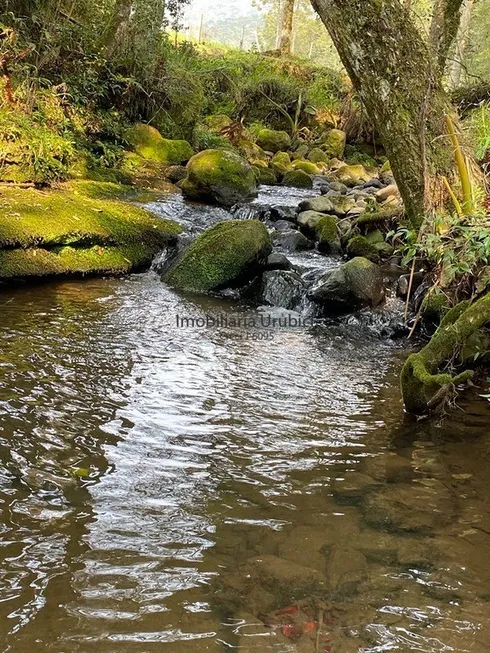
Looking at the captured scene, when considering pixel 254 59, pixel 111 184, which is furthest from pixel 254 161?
pixel 254 59

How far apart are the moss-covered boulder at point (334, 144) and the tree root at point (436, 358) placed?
637 inches

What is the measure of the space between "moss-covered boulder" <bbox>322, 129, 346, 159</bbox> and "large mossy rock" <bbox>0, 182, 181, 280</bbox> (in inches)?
476

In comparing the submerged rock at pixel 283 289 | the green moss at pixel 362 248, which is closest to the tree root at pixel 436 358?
the submerged rock at pixel 283 289

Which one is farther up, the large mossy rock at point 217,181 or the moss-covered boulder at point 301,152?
the moss-covered boulder at point 301,152

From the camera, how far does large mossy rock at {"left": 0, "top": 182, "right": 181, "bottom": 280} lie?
6797mm

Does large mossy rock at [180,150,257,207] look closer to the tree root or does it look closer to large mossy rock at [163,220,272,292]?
large mossy rock at [163,220,272,292]

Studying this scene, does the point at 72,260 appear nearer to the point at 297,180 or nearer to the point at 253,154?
the point at 297,180

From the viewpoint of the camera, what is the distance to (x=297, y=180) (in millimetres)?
14406

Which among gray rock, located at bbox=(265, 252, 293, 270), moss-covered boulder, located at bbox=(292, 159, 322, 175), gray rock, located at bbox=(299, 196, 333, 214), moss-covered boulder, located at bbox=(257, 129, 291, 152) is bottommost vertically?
gray rock, located at bbox=(265, 252, 293, 270)

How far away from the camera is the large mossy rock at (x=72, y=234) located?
6.80 meters

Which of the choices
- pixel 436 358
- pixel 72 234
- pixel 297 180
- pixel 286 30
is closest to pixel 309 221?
pixel 72 234

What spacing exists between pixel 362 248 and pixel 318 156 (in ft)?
34.6

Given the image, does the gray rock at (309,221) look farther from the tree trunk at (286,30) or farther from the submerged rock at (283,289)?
the tree trunk at (286,30)

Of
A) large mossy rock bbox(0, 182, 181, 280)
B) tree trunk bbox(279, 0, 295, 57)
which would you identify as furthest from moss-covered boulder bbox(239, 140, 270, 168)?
tree trunk bbox(279, 0, 295, 57)
